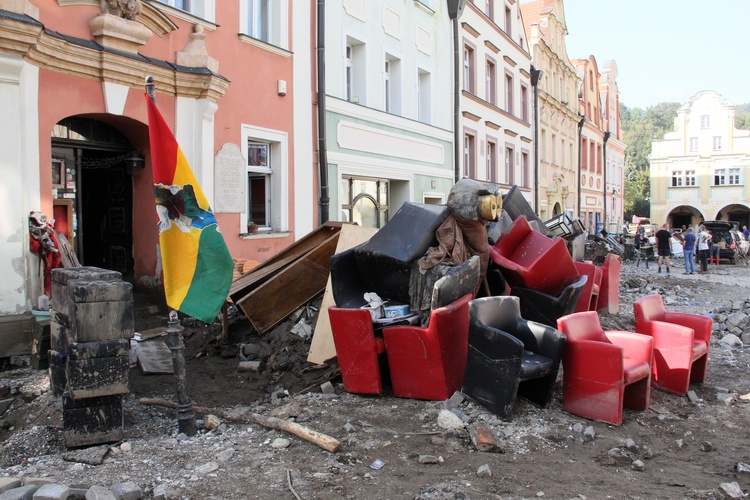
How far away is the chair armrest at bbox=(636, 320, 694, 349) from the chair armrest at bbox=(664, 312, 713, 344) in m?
0.36

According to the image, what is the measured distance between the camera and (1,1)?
686 cm

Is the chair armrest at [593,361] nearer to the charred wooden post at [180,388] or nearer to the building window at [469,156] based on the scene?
the charred wooden post at [180,388]

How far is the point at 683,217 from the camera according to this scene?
54719 mm

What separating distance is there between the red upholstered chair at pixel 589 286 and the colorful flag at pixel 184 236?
530 cm

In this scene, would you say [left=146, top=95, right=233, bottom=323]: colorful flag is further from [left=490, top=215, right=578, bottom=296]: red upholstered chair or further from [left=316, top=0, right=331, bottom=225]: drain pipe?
[left=316, top=0, right=331, bottom=225]: drain pipe

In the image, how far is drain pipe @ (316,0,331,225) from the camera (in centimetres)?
1245

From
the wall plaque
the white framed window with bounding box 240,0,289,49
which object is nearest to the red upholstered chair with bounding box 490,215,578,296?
the wall plaque

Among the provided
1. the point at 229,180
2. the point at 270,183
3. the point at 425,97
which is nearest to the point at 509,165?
the point at 425,97

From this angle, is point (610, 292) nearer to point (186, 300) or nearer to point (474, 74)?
point (186, 300)

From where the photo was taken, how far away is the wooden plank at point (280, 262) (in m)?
7.73

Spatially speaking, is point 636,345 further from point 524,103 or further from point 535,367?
point 524,103

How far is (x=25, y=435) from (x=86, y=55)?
4949 mm

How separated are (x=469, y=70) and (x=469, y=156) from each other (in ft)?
8.70

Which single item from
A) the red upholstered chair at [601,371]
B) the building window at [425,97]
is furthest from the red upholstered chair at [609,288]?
the building window at [425,97]
